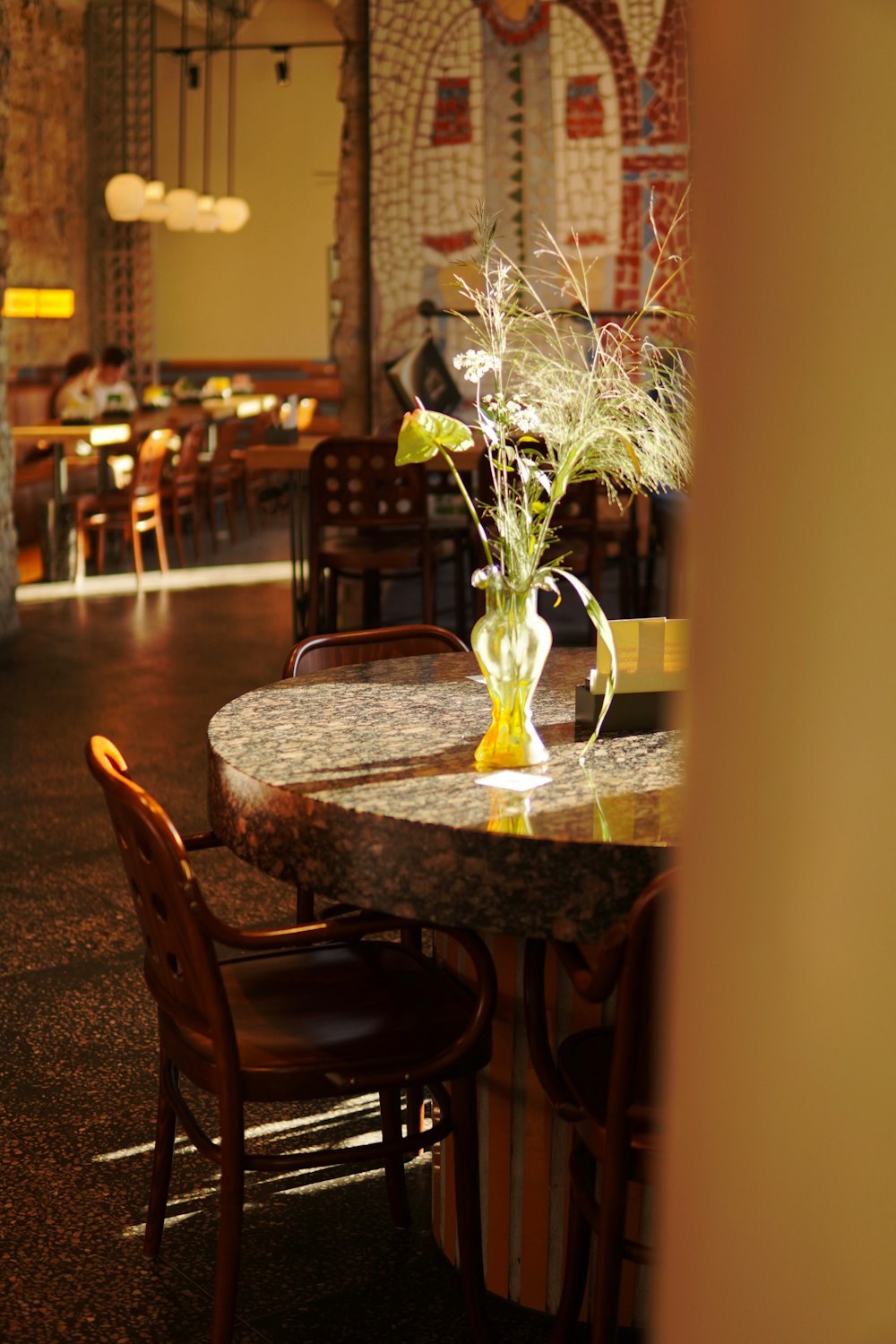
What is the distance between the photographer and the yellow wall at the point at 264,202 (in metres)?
16.5

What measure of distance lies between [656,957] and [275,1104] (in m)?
1.40

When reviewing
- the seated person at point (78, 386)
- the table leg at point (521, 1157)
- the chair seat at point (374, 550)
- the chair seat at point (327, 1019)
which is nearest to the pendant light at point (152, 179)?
the seated person at point (78, 386)

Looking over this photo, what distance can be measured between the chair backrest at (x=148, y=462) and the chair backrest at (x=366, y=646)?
5866 millimetres

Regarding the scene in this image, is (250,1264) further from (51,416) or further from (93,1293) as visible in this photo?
(51,416)

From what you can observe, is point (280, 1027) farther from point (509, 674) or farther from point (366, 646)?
point (366, 646)

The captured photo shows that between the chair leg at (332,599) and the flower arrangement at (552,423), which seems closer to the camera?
the flower arrangement at (552,423)

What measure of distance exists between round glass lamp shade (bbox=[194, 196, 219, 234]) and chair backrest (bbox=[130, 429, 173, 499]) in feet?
15.9

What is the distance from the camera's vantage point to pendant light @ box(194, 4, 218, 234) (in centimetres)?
1299

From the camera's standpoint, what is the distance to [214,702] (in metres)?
6.04

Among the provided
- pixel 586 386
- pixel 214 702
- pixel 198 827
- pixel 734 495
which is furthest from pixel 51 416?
pixel 734 495

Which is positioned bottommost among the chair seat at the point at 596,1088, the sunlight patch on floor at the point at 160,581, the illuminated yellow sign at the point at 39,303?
the chair seat at the point at 596,1088

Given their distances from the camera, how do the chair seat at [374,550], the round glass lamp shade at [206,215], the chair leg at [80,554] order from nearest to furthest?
the chair seat at [374,550], the chair leg at [80,554], the round glass lamp shade at [206,215]

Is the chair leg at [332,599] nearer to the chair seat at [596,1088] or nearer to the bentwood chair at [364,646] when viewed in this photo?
the bentwood chair at [364,646]

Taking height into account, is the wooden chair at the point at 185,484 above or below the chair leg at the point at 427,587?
above
